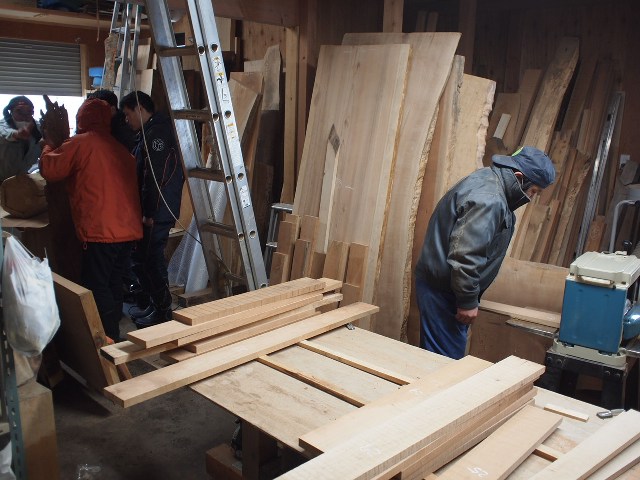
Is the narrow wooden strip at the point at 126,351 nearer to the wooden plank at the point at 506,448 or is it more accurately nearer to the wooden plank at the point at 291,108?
the wooden plank at the point at 506,448

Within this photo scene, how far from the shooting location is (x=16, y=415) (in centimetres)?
183

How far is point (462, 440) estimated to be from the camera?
4.57 ft

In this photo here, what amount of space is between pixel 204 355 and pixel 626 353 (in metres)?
1.67

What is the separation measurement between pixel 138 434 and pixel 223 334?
1264mm

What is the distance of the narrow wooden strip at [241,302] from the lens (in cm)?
189

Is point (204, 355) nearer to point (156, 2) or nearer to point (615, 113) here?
point (156, 2)

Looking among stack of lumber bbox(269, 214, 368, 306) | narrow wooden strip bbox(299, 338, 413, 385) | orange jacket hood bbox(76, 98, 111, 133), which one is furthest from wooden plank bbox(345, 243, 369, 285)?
orange jacket hood bbox(76, 98, 111, 133)

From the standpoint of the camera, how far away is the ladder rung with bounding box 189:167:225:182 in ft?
8.77

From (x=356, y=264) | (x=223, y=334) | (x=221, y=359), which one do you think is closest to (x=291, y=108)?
(x=356, y=264)

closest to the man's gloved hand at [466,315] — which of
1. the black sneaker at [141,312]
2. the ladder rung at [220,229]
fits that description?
the ladder rung at [220,229]

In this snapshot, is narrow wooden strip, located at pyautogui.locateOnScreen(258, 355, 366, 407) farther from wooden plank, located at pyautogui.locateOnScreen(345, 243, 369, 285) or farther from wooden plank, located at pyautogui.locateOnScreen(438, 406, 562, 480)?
wooden plank, located at pyautogui.locateOnScreen(345, 243, 369, 285)

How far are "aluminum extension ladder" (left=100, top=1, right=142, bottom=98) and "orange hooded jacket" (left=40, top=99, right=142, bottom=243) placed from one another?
5.95 feet

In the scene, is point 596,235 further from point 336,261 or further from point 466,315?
point 336,261

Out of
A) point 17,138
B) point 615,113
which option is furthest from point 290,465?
point 17,138
